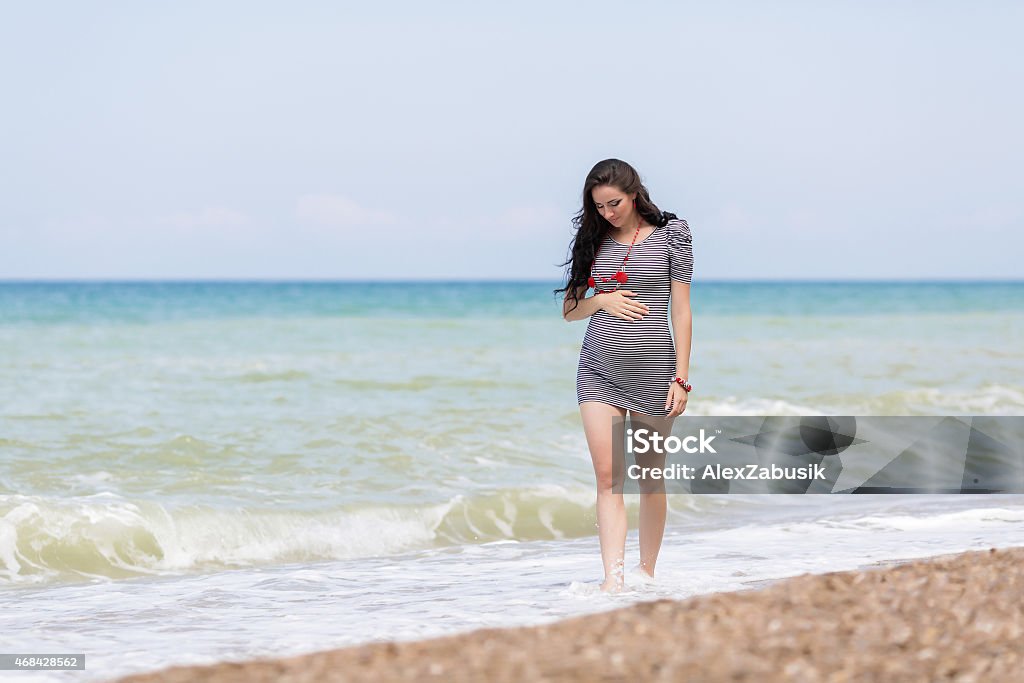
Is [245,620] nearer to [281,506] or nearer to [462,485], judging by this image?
[281,506]

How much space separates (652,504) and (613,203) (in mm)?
1316

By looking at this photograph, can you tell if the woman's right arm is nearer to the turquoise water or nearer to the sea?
the sea

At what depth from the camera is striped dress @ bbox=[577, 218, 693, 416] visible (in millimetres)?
4562

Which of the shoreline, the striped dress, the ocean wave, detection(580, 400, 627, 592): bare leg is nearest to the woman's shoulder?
the striped dress

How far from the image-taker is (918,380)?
52.9 ft

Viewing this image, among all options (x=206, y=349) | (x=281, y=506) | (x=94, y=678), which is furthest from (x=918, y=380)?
(x=94, y=678)

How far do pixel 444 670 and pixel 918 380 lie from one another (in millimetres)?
14366

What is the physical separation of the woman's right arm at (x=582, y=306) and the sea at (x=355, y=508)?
3.94ft

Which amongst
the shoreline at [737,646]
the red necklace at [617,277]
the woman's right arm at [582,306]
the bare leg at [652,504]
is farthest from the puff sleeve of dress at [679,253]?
the shoreline at [737,646]

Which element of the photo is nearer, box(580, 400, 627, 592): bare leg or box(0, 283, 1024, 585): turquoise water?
box(580, 400, 627, 592): bare leg

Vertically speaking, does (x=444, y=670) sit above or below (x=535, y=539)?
above

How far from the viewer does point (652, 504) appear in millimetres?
4828

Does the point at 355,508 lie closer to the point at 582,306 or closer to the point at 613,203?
the point at 582,306

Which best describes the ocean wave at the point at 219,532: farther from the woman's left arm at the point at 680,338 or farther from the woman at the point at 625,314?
the woman's left arm at the point at 680,338
